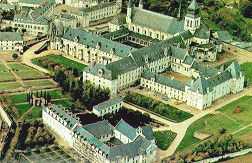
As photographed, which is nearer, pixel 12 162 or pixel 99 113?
pixel 12 162

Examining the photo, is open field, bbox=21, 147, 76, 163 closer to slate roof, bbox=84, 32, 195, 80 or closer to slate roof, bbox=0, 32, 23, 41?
slate roof, bbox=84, 32, 195, 80

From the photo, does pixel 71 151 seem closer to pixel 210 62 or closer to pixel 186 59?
pixel 186 59

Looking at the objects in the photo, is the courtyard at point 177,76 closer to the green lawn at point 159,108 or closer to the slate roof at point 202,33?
the green lawn at point 159,108

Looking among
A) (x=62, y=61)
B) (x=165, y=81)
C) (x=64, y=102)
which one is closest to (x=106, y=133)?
(x=64, y=102)

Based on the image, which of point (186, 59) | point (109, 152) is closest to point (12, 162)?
point (109, 152)

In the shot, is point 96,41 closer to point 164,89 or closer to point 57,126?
point 164,89

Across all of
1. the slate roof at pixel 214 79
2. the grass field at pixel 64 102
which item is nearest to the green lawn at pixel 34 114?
the grass field at pixel 64 102
